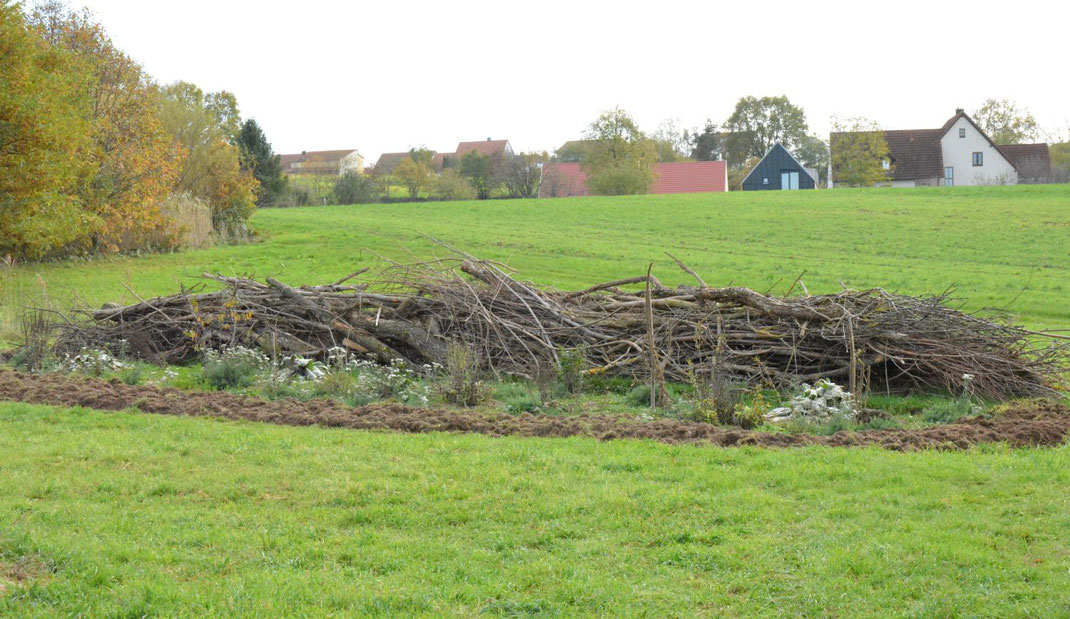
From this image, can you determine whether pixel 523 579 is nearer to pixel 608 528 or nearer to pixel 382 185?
pixel 608 528

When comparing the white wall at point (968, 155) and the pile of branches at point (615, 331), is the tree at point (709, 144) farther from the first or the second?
the pile of branches at point (615, 331)

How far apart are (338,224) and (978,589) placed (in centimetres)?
3682

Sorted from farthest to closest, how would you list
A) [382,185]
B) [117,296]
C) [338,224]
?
[382,185], [338,224], [117,296]

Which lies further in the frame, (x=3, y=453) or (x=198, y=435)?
(x=198, y=435)

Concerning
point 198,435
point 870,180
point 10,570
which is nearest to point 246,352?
point 198,435

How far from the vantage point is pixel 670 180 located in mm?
71875

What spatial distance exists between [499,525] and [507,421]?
296 centimetres

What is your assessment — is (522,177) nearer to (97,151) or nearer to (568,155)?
(568,155)

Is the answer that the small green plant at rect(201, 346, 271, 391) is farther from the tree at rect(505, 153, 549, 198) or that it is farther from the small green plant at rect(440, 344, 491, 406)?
the tree at rect(505, 153, 549, 198)

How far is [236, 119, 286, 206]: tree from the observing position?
146 ft

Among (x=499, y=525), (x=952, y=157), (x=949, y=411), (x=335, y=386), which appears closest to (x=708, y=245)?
(x=949, y=411)

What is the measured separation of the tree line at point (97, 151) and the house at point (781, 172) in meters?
39.6

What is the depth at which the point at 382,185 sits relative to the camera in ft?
209

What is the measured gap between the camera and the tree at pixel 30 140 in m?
18.2
